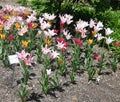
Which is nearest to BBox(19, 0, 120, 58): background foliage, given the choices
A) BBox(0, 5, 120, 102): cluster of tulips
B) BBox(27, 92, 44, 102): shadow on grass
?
BBox(0, 5, 120, 102): cluster of tulips

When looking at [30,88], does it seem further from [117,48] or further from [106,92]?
[117,48]

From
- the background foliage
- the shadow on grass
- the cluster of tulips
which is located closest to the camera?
the shadow on grass

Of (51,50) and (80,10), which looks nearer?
(51,50)

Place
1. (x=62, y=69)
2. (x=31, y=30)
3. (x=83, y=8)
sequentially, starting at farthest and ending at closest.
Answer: (x=83, y=8), (x=31, y=30), (x=62, y=69)

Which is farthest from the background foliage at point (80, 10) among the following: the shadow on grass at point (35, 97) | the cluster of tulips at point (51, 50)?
the shadow on grass at point (35, 97)

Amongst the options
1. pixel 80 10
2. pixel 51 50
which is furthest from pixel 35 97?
pixel 80 10

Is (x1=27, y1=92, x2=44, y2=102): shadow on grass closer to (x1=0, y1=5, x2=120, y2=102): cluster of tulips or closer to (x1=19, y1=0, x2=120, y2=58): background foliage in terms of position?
(x1=0, y1=5, x2=120, y2=102): cluster of tulips

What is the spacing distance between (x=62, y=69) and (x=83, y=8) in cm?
438

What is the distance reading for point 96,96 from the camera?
718 cm

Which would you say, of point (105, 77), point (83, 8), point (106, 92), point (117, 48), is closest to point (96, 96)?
point (106, 92)

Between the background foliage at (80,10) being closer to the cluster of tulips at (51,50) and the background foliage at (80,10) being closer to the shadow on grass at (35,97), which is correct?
the cluster of tulips at (51,50)

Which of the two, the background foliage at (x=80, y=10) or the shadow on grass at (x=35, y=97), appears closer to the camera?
the shadow on grass at (x=35, y=97)

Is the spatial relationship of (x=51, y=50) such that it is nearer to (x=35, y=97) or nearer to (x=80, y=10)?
(x=35, y=97)

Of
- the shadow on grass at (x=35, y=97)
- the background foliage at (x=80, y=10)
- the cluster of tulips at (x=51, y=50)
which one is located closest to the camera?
the shadow on grass at (x=35, y=97)
